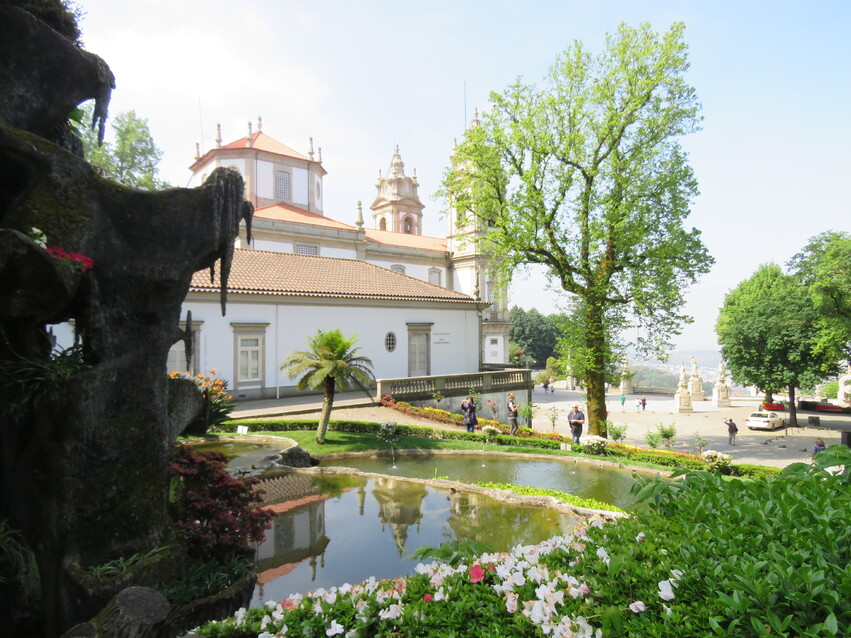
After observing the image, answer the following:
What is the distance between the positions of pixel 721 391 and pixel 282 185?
41468mm

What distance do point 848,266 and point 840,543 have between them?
24.8 m

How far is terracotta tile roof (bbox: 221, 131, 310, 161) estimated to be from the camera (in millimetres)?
37625

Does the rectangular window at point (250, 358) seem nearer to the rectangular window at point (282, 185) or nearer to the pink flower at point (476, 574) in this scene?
the pink flower at point (476, 574)

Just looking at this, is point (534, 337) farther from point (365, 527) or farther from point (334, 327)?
point (365, 527)

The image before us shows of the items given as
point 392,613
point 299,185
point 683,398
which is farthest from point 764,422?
point 299,185

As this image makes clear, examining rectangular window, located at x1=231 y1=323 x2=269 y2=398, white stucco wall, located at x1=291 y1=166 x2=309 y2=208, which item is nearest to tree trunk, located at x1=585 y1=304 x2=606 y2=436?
rectangular window, located at x1=231 y1=323 x2=269 y2=398

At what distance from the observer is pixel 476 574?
341 centimetres

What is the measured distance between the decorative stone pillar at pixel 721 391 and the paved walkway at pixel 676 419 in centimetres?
103

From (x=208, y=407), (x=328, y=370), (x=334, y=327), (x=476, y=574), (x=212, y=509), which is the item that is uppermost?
(x=334, y=327)

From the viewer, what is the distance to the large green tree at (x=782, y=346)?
30.2 meters

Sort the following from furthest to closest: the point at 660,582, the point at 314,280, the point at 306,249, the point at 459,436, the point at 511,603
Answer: the point at 306,249, the point at 314,280, the point at 459,436, the point at 511,603, the point at 660,582

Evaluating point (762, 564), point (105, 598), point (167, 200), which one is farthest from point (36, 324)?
point (762, 564)

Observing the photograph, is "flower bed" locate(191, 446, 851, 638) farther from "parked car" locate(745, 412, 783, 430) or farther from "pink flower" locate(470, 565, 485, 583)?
"parked car" locate(745, 412, 783, 430)

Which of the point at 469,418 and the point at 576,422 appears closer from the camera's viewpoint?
the point at 576,422
